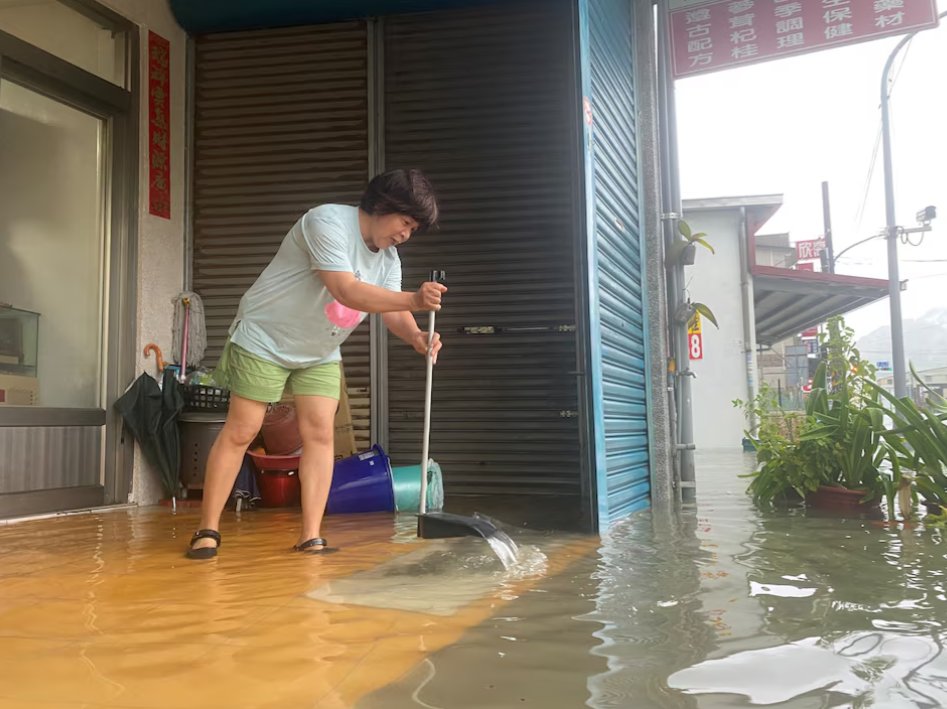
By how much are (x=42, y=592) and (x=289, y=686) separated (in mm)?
1169

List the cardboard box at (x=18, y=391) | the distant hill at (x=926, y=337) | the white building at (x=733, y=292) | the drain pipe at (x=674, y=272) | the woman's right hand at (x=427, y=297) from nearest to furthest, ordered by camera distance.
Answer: the woman's right hand at (x=427, y=297) → the cardboard box at (x=18, y=391) → the drain pipe at (x=674, y=272) → the distant hill at (x=926, y=337) → the white building at (x=733, y=292)

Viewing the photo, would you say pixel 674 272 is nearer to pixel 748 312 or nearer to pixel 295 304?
pixel 295 304

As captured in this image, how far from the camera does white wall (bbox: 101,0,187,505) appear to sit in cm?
436

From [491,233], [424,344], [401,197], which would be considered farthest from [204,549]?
[491,233]

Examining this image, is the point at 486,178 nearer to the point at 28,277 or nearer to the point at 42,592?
the point at 28,277

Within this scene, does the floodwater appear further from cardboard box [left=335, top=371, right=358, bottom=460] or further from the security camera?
the security camera

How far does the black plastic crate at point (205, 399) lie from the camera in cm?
420

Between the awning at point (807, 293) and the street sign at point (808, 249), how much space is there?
6477 mm

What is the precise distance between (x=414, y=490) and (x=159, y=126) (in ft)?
9.53

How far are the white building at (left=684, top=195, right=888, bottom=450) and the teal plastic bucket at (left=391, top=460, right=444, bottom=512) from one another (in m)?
9.81

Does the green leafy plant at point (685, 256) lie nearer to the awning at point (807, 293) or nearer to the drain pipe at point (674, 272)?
the drain pipe at point (674, 272)

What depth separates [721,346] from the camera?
12961 mm

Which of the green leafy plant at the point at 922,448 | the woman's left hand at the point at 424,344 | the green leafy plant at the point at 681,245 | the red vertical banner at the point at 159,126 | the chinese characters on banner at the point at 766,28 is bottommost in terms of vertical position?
the green leafy plant at the point at 922,448

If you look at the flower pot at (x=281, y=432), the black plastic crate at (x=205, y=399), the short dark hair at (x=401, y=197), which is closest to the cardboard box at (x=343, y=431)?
the flower pot at (x=281, y=432)
